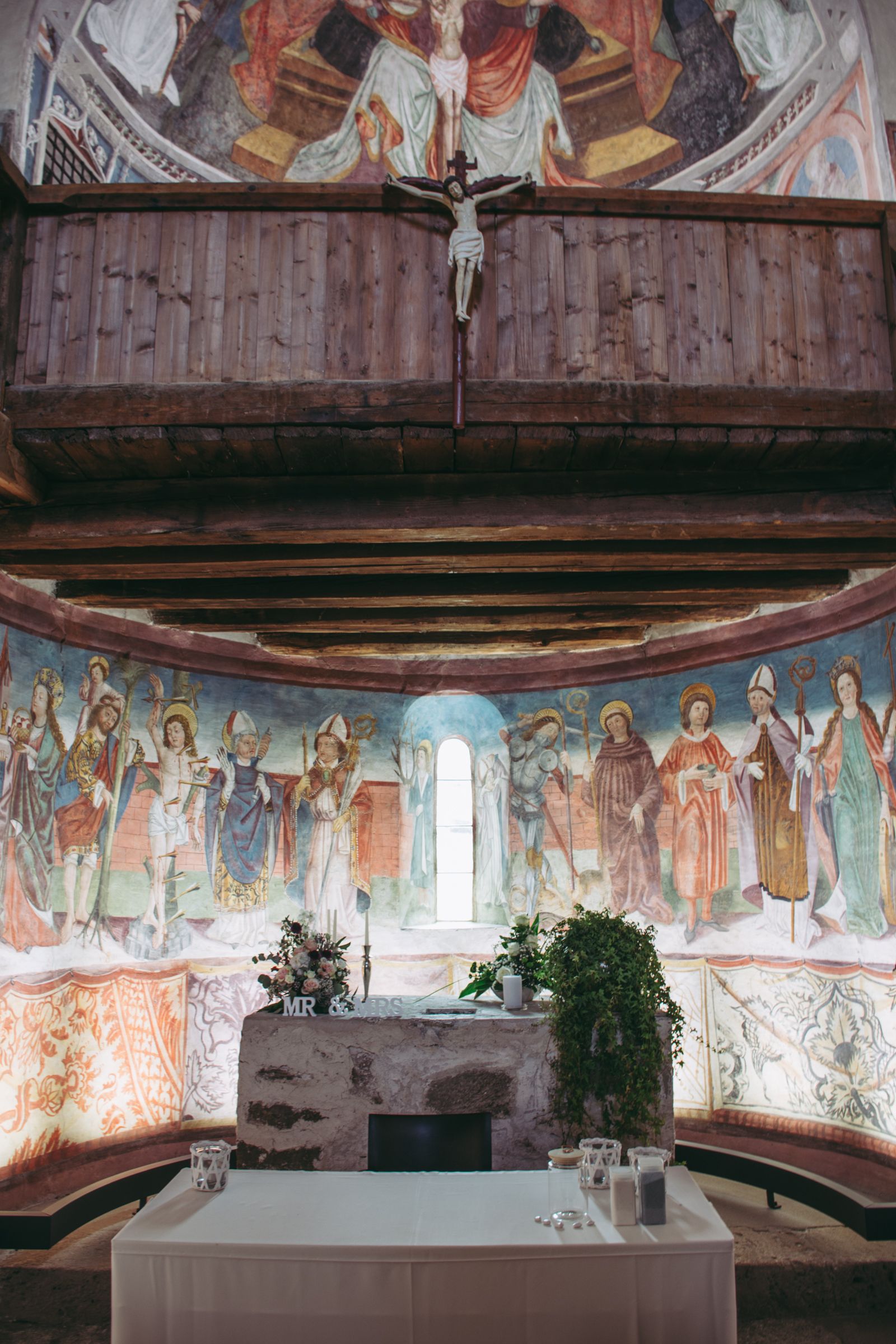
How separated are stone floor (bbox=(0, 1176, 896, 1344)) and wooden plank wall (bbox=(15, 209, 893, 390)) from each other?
591 centimetres

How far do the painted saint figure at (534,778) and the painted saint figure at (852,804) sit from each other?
9.89 ft

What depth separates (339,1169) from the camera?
6.46 meters

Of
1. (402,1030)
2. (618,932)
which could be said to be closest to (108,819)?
(402,1030)

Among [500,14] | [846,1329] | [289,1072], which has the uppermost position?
[500,14]

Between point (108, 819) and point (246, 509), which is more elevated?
point (246, 509)

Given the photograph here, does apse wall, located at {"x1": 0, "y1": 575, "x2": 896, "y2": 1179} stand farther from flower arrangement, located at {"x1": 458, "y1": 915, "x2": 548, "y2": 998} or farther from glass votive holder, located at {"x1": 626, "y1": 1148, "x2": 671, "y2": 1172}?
glass votive holder, located at {"x1": 626, "y1": 1148, "x2": 671, "y2": 1172}

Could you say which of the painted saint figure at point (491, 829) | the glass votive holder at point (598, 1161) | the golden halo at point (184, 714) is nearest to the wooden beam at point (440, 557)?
the golden halo at point (184, 714)

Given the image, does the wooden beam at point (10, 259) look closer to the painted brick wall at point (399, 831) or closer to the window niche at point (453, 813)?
the painted brick wall at point (399, 831)

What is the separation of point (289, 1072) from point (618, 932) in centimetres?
260

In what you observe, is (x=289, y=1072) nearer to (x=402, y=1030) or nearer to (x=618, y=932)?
(x=402, y=1030)

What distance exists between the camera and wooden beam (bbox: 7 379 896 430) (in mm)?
5492

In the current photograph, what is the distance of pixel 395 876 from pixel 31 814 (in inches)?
166

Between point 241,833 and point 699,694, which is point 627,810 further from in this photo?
point 241,833

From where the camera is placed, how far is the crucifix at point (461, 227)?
5539mm
